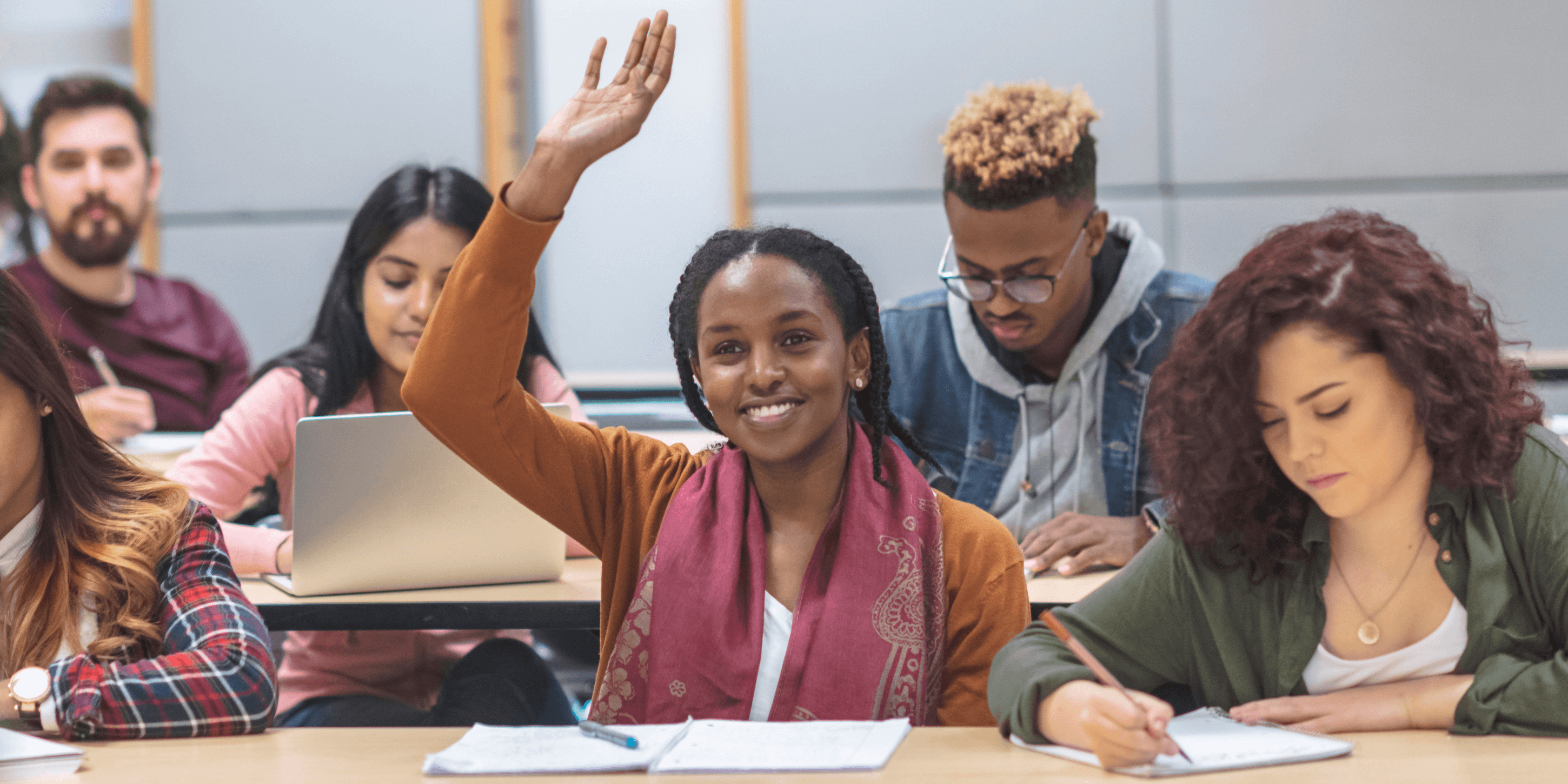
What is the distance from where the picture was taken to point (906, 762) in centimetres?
109

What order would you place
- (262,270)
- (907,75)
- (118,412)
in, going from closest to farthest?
(118,412) → (907,75) → (262,270)

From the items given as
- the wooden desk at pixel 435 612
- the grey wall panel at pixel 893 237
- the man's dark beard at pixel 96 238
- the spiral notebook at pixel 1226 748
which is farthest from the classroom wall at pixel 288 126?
the spiral notebook at pixel 1226 748

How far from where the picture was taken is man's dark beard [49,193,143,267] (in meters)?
3.30

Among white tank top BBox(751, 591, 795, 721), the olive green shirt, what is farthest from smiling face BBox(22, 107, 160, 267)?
the olive green shirt

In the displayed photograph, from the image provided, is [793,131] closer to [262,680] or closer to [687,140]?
[687,140]

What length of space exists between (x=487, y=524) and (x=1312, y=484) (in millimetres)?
1043

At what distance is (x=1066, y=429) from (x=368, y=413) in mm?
1123

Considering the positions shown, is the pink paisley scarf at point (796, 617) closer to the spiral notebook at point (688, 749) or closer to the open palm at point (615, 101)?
the spiral notebook at point (688, 749)

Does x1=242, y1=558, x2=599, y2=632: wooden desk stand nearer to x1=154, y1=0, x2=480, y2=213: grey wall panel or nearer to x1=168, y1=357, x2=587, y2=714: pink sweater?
x1=168, y1=357, x2=587, y2=714: pink sweater

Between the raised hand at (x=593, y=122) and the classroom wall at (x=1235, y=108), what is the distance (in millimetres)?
2507

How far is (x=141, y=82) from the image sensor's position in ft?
13.6

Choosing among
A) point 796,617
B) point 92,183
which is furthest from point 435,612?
point 92,183

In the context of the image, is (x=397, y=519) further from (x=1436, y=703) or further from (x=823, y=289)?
(x=1436, y=703)

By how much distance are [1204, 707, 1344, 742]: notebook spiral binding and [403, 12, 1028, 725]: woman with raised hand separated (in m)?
0.23
